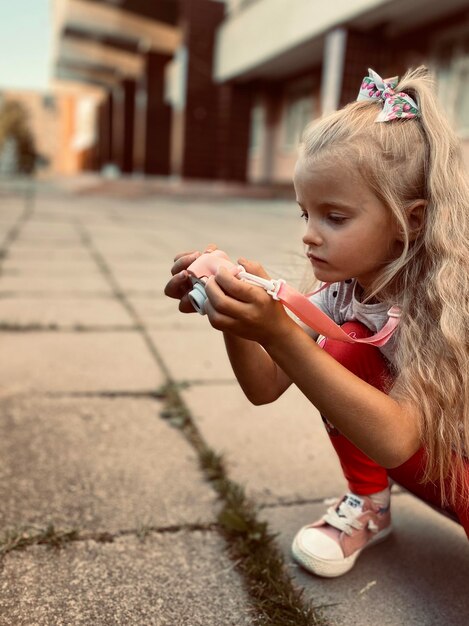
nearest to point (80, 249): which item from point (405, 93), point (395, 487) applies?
point (395, 487)

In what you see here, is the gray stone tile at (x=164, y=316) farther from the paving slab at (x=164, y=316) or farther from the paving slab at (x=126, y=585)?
the paving slab at (x=126, y=585)

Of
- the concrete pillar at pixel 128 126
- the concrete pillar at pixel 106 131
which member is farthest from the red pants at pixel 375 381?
the concrete pillar at pixel 106 131

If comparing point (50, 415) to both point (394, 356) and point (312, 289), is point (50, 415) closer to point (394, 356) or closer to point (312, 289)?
point (312, 289)

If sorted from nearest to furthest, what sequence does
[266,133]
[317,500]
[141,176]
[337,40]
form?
1. [317,500]
2. [337,40]
3. [266,133]
4. [141,176]

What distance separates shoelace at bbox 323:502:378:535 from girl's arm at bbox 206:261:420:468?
0.35 metres

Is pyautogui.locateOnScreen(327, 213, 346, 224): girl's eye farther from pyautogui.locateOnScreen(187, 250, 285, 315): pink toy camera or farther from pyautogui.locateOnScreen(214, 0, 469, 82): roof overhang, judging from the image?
pyautogui.locateOnScreen(214, 0, 469, 82): roof overhang

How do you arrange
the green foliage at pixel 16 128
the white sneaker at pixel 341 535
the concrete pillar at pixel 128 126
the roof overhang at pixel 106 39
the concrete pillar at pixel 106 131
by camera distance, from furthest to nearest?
the green foliage at pixel 16 128 < the concrete pillar at pixel 106 131 < the concrete pillar at pixel 128 126 < the roof overhang at pixel 106 39 < the white sneaker at pixel 341 535

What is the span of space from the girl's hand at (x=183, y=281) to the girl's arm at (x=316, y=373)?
0.38 ft

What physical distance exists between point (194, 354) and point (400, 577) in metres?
1.39

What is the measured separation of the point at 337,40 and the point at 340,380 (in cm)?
942

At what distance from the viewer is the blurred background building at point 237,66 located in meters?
9.08

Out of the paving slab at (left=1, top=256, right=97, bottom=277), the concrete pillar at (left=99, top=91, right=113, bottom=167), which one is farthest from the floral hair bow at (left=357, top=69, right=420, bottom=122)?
the concrete pillar at (left=99, top=91, right=113, bottom=167)

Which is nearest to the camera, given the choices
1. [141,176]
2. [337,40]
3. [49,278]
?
[49,278]

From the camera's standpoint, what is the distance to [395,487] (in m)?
1.56
